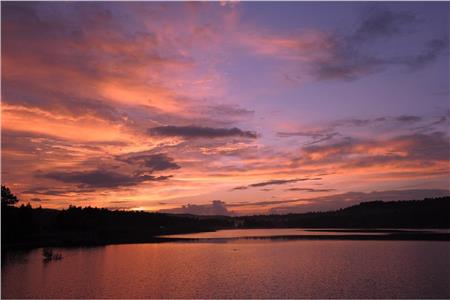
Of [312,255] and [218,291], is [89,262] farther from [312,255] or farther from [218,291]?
[312,255]

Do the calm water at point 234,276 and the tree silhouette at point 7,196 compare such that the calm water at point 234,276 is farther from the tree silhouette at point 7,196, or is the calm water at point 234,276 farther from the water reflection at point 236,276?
the tree silhouette at point 7,196

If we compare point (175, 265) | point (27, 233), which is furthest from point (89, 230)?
point (175, 265)

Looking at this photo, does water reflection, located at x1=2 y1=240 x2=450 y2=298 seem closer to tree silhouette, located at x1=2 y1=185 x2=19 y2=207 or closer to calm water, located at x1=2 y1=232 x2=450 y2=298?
calm water, located at x1=2 y1=232 x2=450 y2=298

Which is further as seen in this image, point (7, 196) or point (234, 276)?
point (7, 196)

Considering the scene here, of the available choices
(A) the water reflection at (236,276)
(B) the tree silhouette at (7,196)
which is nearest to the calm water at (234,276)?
(A) the water reflection at (236,276)

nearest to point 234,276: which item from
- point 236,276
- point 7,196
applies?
point 236,276

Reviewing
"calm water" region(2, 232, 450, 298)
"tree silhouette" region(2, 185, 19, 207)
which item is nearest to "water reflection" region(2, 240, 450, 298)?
"calm water" region(2, 232, 450, 298)

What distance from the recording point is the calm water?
3788 centimetres

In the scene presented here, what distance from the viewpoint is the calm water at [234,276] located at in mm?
37875

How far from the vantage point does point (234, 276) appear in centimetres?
4772

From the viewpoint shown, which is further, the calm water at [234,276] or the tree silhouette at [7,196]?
the tree silhouette at [7,196]

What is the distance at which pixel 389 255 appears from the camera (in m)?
65.1

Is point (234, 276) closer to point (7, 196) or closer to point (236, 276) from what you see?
point (236, 276)

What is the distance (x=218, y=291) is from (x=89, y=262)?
29.5 m
